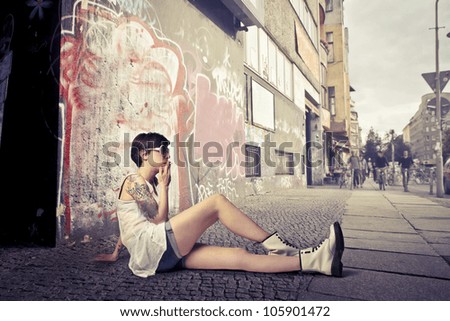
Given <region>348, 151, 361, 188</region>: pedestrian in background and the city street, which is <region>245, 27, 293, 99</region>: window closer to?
<region>348, 151, 361, 188</region>: pedestrian in background

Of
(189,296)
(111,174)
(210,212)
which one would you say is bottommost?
(189,296)

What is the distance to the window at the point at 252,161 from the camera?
730 centimetres

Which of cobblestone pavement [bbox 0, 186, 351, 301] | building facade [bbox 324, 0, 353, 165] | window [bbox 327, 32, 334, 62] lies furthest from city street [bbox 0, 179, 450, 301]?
window [bbox 327, 32, 334, 62]

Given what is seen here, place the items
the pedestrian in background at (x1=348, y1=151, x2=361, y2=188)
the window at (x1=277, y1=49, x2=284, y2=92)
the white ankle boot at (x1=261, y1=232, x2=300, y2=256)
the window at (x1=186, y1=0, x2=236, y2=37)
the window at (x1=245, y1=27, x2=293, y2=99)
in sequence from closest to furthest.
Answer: the white ankle boot at (x1=261, y1=232, x2=300, y2=256) < the window at (x1=186, y1=0, x2=236, y2=37) < the window at (x1=245, y1=27, x2=293, y2=99) < the window at (x1=277, y1=49, x2=284, y2=92) < the pedestrian in background at (x1=348, y1=151, x2=361, y2=188)

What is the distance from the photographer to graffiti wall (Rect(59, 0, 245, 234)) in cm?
294

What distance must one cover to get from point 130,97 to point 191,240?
2196 mm

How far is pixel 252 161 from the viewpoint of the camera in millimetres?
7652

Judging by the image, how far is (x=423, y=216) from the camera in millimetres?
4594

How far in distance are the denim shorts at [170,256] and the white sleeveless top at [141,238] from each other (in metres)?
0.03

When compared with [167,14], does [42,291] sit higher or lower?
lower

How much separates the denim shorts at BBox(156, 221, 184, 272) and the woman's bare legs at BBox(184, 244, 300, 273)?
0.27 feet

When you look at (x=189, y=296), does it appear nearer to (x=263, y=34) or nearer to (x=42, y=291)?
(x=42, y=291)

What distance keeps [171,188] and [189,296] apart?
8.47 ft

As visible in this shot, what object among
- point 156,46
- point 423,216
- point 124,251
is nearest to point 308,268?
point 124,251
